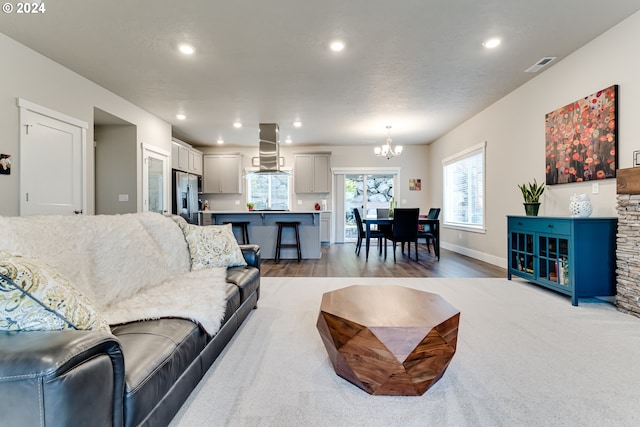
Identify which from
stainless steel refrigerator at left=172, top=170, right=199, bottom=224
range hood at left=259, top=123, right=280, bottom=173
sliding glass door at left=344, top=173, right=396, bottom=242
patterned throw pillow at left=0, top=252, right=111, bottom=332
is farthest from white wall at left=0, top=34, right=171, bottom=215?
sliding glass door at left=344, top=173, right=396, bottom=242

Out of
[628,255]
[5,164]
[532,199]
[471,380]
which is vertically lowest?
[471,380]

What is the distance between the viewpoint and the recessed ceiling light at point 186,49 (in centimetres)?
309

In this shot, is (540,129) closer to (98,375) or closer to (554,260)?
(554,260)

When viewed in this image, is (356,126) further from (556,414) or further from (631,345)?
(556,414)

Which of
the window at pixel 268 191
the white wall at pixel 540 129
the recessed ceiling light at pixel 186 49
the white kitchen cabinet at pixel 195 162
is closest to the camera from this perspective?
the white wall at pixel 540 129

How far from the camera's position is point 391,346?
1.38 metres

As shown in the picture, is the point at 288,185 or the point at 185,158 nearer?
the point at 185,158

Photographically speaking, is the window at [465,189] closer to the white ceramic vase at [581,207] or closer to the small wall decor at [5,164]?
the white ceramic vase at [581,207]

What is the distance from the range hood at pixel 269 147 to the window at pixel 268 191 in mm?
1929

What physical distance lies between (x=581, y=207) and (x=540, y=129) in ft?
4.76

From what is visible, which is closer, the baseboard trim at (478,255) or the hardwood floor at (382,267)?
the hardwood floor at (382,267)

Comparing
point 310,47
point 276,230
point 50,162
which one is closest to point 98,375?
point 310,47

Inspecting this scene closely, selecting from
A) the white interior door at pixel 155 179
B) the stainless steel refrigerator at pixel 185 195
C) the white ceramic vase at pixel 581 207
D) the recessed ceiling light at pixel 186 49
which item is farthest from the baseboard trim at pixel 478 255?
the white interior door at pixel 155 179

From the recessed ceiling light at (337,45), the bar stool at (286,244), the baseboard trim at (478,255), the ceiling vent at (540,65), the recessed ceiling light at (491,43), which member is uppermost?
the ceiling vent at (540,65)
